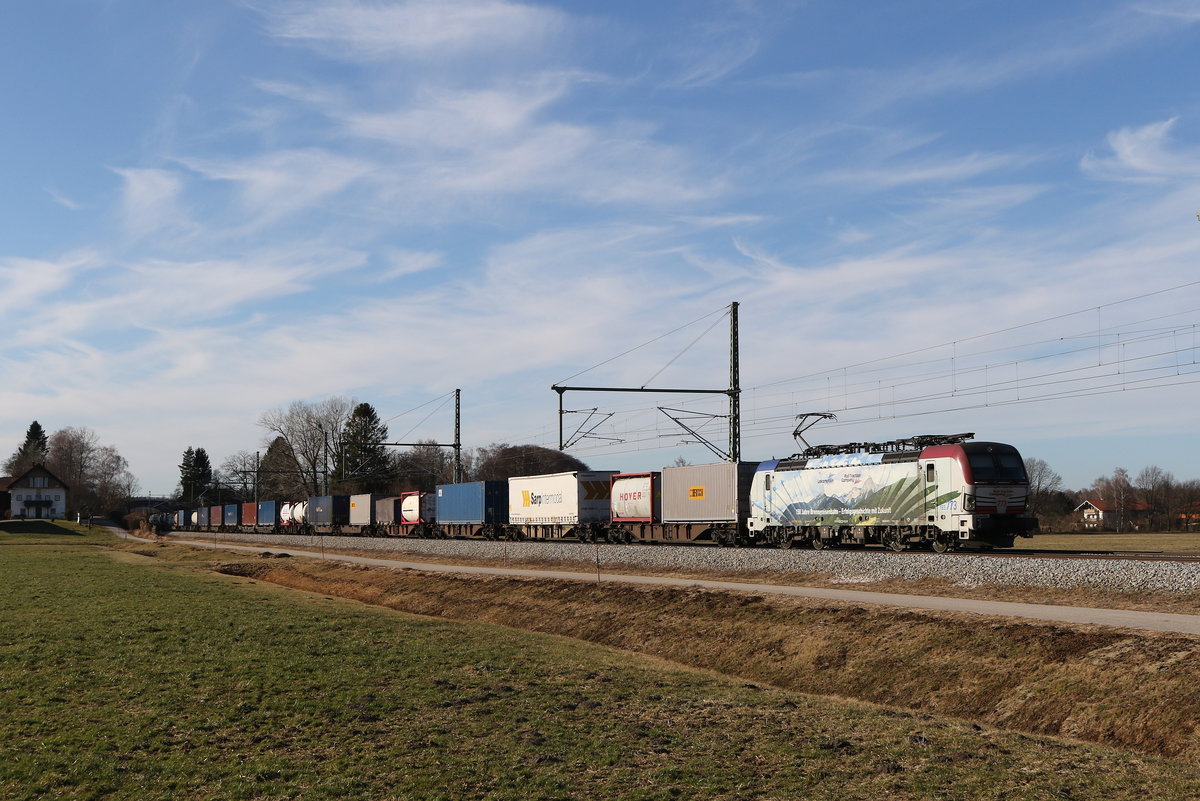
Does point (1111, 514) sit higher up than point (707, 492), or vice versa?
point (707, 492)

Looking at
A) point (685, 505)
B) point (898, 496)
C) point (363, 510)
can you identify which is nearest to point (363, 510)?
point (363, 510)

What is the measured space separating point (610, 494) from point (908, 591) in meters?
26.7

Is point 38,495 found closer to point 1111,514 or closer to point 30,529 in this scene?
point 30,529

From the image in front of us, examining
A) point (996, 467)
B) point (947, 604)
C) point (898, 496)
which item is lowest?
point (947, 604)

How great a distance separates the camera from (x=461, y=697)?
13.9 m

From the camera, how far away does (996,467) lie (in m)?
30.7

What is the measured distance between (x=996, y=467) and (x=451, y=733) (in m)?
23.8

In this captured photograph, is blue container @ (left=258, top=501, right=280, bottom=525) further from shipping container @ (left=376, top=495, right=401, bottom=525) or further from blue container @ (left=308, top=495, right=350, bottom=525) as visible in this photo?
shipping container @ (left=376, top=495, right=401, bottom=525)

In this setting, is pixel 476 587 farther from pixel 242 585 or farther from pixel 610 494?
pixel 610 494

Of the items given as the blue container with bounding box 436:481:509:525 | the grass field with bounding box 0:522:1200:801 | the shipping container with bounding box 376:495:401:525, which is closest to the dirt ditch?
the grass field with bounding box 0:522:1200:801

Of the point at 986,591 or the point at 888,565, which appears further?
the point at 888,565

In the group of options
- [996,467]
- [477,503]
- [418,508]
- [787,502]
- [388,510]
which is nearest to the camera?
[996,467]

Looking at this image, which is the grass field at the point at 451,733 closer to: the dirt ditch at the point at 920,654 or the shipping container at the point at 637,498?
the dirt ditch at the point at 920,654

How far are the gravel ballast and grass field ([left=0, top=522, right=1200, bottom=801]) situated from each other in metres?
10.1
